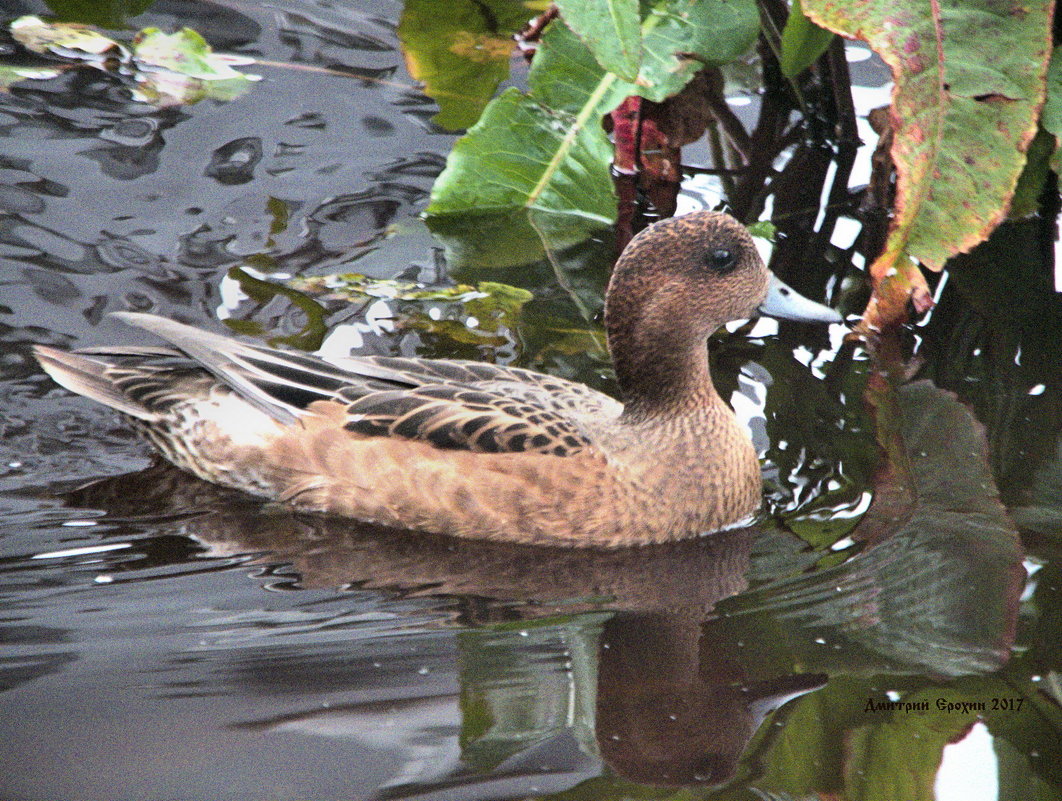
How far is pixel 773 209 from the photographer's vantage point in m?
6.53

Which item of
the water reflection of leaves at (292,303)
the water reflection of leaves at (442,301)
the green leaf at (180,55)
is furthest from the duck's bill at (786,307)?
the green leaf at (180,55)

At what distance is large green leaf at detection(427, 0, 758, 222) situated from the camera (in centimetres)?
609

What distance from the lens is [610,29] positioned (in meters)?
5.12

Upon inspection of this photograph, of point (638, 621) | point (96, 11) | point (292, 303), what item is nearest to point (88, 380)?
point (292, 303)

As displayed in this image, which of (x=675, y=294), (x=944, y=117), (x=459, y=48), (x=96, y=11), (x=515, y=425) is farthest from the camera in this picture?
(x=96, y=11)

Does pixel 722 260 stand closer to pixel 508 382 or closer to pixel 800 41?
pixel 508 382

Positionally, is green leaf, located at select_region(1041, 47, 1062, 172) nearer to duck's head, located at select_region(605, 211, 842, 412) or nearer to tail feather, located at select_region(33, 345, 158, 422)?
duck's head, located at select_region(605, 211, 842, 412)

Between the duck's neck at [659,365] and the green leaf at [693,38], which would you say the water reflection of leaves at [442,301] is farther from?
the green leaf at [693,38]

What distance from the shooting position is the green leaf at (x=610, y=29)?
509cm

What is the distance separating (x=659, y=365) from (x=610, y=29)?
1.41 m

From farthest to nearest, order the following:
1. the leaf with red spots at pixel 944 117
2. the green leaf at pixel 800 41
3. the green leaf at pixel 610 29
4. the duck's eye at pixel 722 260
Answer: the green leaf at pixel 800 41
the green leaf at pixel 610 29
the leaf with red spots at pixel 944 117
the duck's eye at pixel 722 260

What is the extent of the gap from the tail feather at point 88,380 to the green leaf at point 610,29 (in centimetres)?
212

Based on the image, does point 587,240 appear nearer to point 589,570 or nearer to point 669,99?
point 669,99

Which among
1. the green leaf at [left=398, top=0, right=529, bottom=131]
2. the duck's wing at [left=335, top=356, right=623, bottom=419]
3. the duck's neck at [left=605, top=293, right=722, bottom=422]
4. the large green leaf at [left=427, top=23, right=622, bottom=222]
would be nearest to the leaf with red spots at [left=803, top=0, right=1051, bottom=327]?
the duck's neck at [left=605, top=293, right=722, bottom=422]
